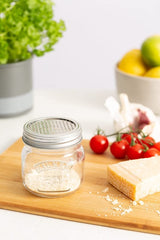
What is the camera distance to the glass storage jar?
1.13m

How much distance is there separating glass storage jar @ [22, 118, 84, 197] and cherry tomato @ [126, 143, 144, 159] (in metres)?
0.21

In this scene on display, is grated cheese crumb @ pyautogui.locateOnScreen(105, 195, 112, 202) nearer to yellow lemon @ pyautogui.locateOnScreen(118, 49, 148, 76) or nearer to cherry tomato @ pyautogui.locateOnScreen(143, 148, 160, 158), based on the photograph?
cherry tomato @ pyautogui.locateOnScreen(143, 148, 160, 158)

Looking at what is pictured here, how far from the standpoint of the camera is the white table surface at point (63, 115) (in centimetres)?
102

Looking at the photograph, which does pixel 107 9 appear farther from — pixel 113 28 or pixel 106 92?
pixel 106 92

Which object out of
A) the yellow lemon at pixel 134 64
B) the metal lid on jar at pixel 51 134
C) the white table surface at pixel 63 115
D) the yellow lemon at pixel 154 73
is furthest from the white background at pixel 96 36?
the metal lid on jar at pixel 51 134

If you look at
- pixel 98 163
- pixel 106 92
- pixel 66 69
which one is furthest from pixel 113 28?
pixel 98 163

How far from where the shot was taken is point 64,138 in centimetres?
113

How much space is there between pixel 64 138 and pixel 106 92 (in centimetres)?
106

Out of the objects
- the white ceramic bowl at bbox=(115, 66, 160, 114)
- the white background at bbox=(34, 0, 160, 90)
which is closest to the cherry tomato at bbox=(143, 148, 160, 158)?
the white ceramic bowl at bbox=(115, 66, 160, 114)

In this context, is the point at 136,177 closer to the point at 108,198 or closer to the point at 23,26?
the point at 108,198

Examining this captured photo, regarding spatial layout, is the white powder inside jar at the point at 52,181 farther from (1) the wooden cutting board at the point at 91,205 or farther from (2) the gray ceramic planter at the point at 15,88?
(2) the gray ceramic planter at the point at 15,88

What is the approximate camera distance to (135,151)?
4.49 feet

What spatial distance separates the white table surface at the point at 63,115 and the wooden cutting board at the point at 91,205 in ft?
0.06

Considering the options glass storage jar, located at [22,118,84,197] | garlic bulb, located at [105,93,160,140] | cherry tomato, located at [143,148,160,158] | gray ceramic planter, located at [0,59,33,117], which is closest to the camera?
glass storage jar, located at [22,118,84,197]
